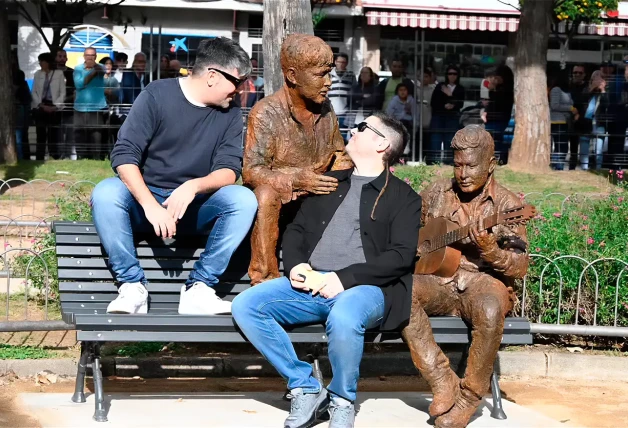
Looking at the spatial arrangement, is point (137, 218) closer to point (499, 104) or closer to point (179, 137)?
point (179, 137)

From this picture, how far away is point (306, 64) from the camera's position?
20.3 feet

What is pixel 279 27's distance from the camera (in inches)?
368

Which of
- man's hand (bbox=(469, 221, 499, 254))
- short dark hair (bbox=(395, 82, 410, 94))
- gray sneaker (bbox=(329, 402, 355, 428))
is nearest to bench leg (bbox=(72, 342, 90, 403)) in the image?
gray sneaker (bbox=(329, 402, 355, 428))

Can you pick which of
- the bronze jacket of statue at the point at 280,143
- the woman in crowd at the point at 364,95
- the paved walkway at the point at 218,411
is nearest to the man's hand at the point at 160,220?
the bronze jacket of statue at the point at 280,143

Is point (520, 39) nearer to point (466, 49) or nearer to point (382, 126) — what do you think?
point (466, 49)

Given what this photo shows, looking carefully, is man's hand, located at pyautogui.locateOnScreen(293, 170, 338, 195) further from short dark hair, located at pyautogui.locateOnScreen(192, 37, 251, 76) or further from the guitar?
short dark hair, located at pyautogui.locateOnScreen(192, 37, 251, 76)

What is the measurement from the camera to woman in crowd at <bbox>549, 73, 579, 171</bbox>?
17.6 m

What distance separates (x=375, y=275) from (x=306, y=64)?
126 centimetres

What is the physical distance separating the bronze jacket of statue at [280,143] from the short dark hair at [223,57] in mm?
248

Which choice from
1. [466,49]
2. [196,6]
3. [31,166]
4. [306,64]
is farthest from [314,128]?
[196,6]

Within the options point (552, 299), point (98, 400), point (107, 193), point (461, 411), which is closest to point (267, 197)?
point (107, 193)

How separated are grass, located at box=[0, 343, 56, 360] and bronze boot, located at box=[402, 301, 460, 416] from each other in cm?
257

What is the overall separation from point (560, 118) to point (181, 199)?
1260 cm

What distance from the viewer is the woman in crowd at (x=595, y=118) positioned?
17109 millimetres
